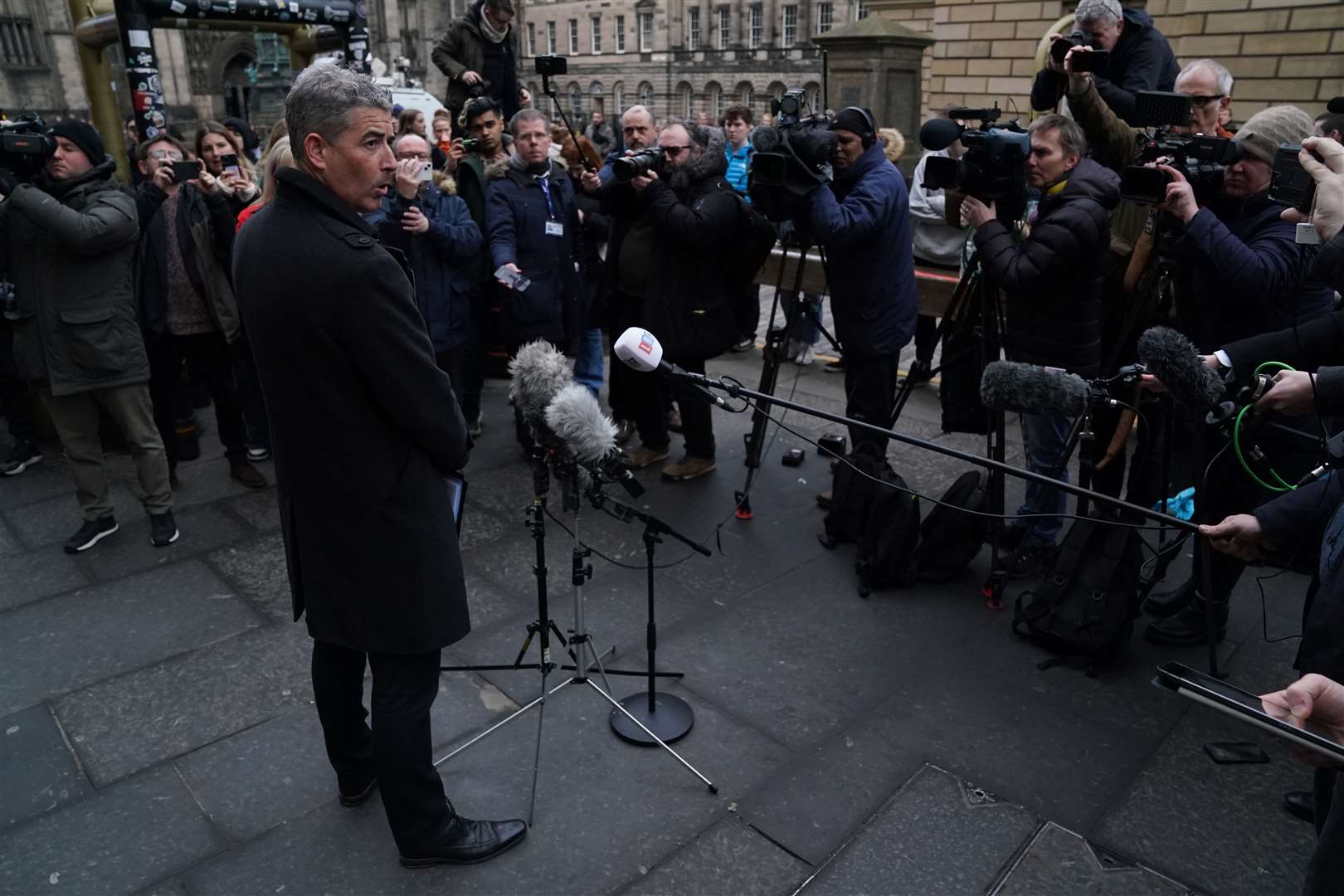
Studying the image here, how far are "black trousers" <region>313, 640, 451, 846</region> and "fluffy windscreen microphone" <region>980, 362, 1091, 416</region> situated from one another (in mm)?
2197

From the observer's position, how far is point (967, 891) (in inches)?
103

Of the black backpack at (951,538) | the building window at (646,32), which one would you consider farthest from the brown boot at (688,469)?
the building window at (646,32)

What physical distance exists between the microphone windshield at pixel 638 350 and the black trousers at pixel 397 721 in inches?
40.3

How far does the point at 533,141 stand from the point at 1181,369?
3.72 m

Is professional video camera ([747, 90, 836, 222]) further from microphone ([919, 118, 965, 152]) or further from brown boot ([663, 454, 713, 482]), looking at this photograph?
brown boot ([663, 454, 713, 482])

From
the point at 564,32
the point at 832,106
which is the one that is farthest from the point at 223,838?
the point at 564,32

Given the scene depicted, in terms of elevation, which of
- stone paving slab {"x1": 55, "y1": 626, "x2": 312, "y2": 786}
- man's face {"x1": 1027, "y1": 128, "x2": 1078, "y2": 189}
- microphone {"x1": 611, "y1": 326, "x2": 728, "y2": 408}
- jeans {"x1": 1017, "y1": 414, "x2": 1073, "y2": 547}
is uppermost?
man's face {"x1": 1027, "y1": 128, "x2": 1078, "y2": 189}

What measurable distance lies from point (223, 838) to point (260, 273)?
175 cm

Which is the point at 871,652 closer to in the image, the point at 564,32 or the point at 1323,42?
the point at 1323,42

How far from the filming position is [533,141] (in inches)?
210

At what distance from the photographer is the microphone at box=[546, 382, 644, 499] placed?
2.73m

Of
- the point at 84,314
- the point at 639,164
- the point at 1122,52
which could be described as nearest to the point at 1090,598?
the point at 639,164

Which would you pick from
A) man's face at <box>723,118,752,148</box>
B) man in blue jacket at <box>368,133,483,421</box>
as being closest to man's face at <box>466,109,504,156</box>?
man in blue jacket at <box>368,133,483,421</box>

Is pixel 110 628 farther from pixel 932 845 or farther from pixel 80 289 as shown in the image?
pixel 932 845
